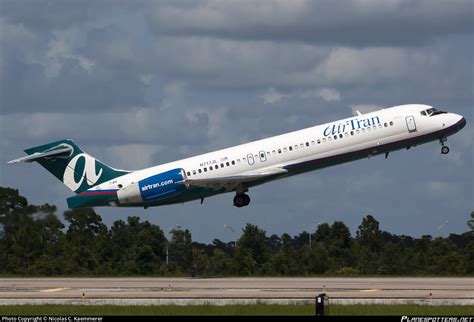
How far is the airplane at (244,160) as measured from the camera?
69.6 meters

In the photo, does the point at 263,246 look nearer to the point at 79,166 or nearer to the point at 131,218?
the point at 131,218

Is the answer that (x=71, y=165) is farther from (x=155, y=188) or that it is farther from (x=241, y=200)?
(x=241, y=200)

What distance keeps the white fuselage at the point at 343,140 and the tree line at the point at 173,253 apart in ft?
27.9

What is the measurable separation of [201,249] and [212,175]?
2975 centimetres

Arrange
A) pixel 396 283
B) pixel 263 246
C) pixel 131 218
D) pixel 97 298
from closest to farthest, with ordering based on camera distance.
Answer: pixel 97 298 < pixel 396 283 < pixel 263 246 < pixel 131 218

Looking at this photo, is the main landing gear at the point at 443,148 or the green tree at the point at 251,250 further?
the green tree at the point at 251,250

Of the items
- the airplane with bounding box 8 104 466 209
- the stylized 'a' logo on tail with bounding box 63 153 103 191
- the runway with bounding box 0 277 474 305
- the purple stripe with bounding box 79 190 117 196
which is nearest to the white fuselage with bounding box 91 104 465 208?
the airplane with bounding box 8 104 466 209

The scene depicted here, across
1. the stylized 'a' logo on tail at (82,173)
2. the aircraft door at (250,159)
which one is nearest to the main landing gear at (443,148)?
the aircraft door at (250,159)

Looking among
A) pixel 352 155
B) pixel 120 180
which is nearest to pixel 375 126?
pixel 352 155

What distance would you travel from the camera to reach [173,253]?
98.7 m

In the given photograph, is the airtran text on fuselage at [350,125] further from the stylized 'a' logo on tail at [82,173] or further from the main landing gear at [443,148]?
the stylized 'a' logo on tail at [82,173]

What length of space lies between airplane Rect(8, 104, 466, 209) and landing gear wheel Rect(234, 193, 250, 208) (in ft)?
0.22

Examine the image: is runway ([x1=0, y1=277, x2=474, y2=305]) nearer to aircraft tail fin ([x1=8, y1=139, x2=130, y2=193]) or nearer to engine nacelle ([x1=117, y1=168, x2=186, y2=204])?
engine nacelle ([x1=117, y1=168, x2=186, y2=204])

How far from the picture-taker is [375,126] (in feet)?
227
